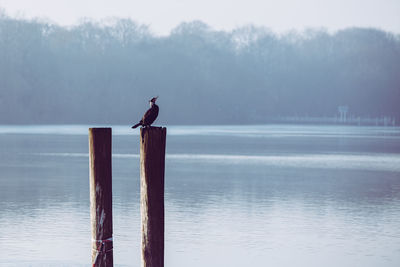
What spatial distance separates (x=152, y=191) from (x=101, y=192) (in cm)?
61

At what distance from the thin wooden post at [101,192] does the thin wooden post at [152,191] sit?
41 centimetres

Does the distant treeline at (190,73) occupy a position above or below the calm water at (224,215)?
above

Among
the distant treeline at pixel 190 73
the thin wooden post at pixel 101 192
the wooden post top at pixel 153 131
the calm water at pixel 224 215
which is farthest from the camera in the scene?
the distant treeline at pixel 190 73

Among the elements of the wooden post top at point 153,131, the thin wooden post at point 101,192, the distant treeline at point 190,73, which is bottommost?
the thin wooden post at point 101,192

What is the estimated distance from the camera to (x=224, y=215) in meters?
18.4

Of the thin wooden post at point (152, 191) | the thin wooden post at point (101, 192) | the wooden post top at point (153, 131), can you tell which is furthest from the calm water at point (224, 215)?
the wooden post top at point (153, 131)

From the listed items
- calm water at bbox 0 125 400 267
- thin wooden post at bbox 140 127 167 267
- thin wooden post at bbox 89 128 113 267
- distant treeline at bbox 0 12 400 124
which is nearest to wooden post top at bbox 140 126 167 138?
thin wooden post at bbox 140 127 167 267

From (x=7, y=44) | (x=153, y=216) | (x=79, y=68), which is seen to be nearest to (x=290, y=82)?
(x=79, y=68)

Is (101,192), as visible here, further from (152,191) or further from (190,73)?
(190,73)

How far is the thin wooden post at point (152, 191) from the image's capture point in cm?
941

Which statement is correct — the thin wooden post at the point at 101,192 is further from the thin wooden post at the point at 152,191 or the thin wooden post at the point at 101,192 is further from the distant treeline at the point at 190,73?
the distant treeline at the point at 190,73

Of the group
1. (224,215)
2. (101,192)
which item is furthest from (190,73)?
(101,192)

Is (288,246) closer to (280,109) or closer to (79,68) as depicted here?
(79,68)

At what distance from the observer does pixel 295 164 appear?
3600 centimetres
